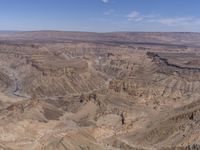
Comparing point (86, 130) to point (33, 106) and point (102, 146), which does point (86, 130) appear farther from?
point (33, 106)

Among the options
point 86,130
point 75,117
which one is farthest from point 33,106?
point 86,130

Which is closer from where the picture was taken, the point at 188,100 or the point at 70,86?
the point at 188,100

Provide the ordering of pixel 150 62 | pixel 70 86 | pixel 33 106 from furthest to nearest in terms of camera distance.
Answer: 1. pixel 150 62
2. pixel 70 86
3. pixel 33 106

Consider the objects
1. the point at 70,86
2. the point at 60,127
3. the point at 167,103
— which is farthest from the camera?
the point at 70,86

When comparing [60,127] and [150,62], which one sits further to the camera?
[150,62]

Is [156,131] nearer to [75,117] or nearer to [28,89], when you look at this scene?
[75,117]

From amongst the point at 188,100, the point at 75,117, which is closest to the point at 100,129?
the point at 75,117

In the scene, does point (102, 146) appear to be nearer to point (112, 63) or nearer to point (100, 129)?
point (100, 129)

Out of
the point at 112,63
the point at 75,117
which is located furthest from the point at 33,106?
the point at 112,63

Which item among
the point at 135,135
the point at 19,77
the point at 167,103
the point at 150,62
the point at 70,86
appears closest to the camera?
the point at 135,135
